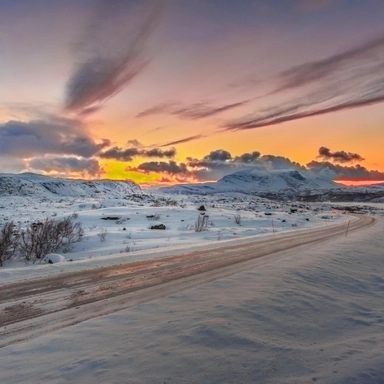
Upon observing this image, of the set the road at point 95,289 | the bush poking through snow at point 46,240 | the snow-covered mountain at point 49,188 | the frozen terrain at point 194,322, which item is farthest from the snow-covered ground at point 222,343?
the snow-covered mountain at point 49,188

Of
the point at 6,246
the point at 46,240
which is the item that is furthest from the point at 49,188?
the point at 6,246

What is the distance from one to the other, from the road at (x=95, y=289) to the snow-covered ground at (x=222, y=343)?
476 mm

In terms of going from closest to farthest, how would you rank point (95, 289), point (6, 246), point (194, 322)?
point (194, 322)
point (95, 289)
point (6, 246)

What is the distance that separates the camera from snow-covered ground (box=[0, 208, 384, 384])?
4.49 m

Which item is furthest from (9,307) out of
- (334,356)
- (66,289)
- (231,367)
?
(334,356)

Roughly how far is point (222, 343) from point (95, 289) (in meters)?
4.08

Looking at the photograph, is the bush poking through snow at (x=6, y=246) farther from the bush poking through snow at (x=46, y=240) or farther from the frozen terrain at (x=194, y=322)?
the frozen terrain at (x=194, y=322)

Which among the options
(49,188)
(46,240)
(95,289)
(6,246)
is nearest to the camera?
(95,289)

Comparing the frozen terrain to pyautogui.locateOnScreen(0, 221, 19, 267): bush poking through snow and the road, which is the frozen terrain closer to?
the road

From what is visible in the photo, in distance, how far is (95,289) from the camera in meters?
8.25

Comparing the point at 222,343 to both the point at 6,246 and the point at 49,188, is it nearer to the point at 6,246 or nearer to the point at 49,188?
the point at 6,246

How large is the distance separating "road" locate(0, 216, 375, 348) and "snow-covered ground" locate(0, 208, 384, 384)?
48cm

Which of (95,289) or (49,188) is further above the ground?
(49,188)

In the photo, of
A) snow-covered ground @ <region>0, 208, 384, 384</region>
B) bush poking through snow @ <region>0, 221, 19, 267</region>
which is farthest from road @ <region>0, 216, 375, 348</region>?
bush poking through snow @ <region>0, 221, 19, 267</region>
